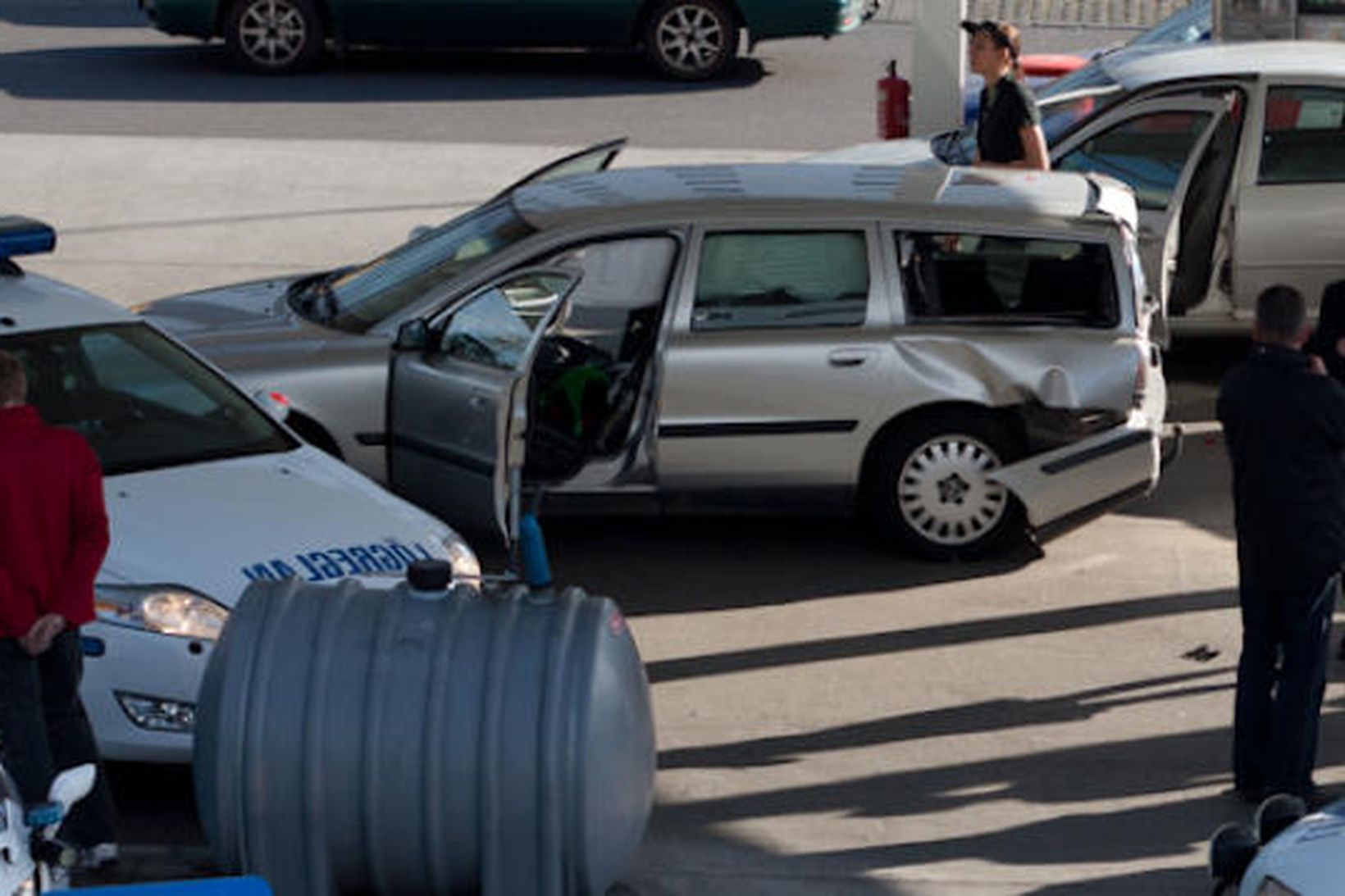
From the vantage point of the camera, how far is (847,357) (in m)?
10.1

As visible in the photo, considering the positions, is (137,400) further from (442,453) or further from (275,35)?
(275,35)

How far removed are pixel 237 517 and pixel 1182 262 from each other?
20.8ft

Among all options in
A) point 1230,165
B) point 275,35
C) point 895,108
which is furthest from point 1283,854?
point 275,35

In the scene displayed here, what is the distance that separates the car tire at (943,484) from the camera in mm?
10141

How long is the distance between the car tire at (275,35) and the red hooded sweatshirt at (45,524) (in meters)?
14.5

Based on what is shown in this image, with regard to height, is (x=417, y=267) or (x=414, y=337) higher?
(x=417, y=267)

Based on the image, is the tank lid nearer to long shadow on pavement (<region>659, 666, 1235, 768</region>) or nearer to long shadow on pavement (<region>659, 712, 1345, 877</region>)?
long shadow on pavement (<region>659, 712, 1345, 877</region>)

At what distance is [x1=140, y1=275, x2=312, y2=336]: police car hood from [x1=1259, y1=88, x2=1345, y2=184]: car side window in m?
4.95

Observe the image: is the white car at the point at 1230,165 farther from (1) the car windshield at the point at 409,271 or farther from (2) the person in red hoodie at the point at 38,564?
(2) the person in red hoodie at the point at 38,564

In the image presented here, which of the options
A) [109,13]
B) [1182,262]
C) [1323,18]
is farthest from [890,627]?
[109,13]

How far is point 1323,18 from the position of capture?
15.6m

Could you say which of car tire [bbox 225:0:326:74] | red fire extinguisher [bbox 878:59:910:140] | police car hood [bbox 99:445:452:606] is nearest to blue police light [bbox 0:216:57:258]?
police car hood [bbox 99:445:452:606]

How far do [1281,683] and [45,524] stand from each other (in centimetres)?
373

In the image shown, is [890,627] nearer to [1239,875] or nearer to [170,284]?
[1239,875]
